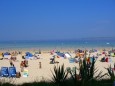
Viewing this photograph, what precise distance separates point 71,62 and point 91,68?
15.5 m

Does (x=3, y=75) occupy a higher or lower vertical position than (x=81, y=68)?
lower

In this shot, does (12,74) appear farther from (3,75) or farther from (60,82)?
(60,82)

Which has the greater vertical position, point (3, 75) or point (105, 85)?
point (105, 85)

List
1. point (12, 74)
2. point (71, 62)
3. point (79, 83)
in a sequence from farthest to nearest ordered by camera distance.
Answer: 1. point (71, 62)
2. point (12, 74)
3. point (79, 83)

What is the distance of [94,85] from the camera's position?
4965 mm

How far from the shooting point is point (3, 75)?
1325cm

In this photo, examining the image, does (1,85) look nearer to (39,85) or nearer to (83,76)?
(39,85)

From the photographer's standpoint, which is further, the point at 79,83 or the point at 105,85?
the point at 105,85

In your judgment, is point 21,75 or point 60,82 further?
point 21,75

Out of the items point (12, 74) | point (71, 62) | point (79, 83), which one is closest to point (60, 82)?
point (79, 83)

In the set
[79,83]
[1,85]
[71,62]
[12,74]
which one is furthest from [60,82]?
[71,62]

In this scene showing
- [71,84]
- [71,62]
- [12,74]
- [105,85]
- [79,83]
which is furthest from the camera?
[71,62]

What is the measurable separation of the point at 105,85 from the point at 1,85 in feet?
8.64

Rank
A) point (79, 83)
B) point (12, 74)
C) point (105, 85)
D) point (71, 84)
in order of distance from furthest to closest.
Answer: point (12, 74) < point (105, 85) < point (71, 84) < point (79, 83)
